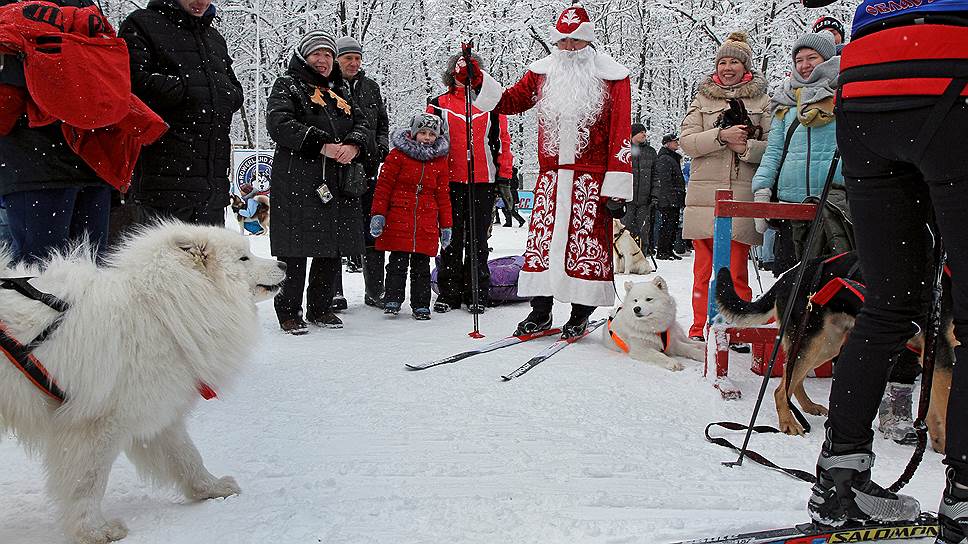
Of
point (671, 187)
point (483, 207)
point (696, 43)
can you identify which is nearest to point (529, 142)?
point (696, 43)

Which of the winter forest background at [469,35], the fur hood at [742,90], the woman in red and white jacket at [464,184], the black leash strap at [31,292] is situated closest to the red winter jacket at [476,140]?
the woman in red and white jacket at [464,184]

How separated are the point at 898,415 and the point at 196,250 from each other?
3005 mm

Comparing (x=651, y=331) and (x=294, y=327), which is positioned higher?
(x=651, y=331)

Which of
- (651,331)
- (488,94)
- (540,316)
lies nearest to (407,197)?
(488,94)

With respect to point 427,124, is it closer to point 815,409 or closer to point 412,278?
point 412,278

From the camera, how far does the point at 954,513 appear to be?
1.67 m


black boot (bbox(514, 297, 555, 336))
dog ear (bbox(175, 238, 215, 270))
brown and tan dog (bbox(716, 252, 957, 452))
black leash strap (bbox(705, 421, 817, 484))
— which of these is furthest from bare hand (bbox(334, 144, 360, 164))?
black leash strap (bbox(705, 421, 817, 484))

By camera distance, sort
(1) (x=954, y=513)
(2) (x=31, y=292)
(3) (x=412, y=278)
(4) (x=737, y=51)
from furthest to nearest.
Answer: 1. (3) (x=412, y=278)
2. (4) (x=737, y=51)
3. (2) (x=31, y=292)
4. (1) (x=954, y=513)

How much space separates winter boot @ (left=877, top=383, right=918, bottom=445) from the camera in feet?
9.42

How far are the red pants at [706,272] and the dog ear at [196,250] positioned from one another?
3.57m

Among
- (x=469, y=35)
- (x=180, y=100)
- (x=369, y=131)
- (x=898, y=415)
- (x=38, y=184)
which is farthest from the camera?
(x=469, y=35)

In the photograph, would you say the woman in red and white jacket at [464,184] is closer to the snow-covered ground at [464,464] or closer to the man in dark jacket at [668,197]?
the snow-covered ground at [464,464]

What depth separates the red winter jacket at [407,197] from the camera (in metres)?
5.98

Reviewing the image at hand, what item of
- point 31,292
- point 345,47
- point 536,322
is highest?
point 345,47
